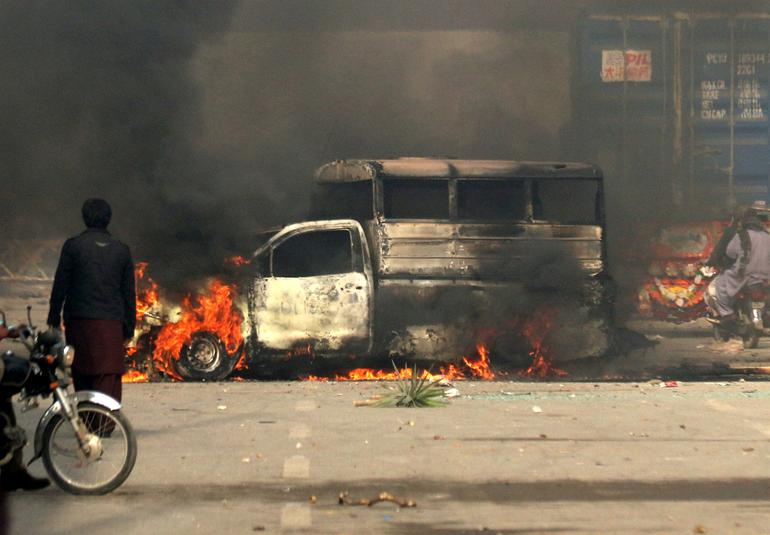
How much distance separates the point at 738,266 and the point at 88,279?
11.3 m

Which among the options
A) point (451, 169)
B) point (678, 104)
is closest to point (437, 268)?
point (451, 169)

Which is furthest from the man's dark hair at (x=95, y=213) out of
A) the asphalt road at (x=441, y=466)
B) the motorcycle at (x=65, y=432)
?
the asphalt road at (x=441, y=466)

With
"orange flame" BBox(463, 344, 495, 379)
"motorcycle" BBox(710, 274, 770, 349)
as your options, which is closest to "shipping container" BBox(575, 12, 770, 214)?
"motorcycle" BBox(710, 274, 770, 349)

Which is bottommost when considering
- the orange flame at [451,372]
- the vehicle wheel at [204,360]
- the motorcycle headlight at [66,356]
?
the orange flame at [451,372]

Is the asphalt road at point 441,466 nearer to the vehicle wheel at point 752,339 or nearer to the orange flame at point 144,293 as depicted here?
the orange flame at point 144,293

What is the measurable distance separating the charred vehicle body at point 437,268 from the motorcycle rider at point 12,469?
18.2 feet

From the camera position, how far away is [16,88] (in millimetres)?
15570

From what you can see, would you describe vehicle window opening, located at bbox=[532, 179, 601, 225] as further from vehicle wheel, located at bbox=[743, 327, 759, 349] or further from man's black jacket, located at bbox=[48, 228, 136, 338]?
man's black jacket, located at bbox=[48, 228, 136, 338]

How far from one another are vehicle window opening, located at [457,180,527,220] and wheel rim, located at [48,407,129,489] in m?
6.73

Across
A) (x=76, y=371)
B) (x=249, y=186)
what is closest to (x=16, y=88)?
(x=249, y=186)

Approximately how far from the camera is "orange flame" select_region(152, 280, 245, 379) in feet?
40.1

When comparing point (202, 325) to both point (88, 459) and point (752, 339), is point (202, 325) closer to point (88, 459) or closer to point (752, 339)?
point (88, 459)

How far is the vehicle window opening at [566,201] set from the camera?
1312cm

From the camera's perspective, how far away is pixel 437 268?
503 inches
